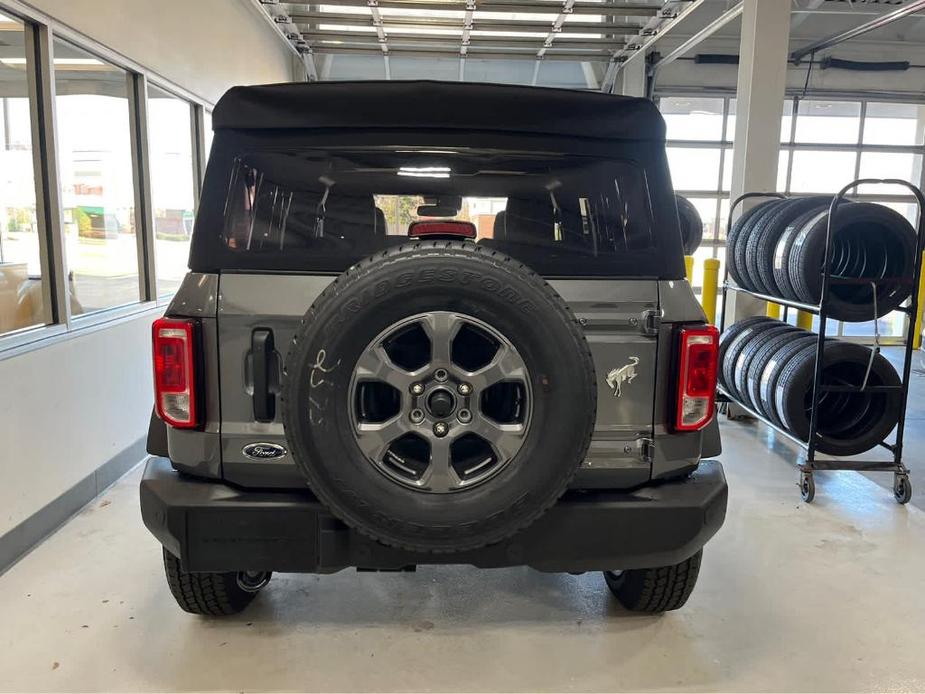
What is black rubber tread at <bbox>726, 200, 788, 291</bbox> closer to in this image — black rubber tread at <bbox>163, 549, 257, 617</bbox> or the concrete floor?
the concrete floor

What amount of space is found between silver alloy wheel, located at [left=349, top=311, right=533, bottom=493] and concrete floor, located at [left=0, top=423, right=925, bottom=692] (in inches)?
30.7

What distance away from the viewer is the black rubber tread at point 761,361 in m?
4.32

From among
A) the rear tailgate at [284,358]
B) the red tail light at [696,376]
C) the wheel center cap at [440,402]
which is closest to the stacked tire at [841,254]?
the red tail light at [696,376]

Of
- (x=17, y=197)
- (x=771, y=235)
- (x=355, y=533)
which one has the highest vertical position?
(x=17, y=197)

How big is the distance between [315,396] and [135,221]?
11.6ft

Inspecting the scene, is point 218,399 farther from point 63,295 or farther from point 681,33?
point 681,33

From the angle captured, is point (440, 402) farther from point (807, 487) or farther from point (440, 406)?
point (807, 487)

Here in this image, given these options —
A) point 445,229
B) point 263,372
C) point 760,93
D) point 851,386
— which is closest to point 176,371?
point 263,372

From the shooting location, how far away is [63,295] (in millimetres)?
3385

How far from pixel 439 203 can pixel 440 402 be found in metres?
0.65

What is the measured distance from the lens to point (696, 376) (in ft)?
6.49

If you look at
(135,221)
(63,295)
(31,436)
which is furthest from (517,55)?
(31,436)

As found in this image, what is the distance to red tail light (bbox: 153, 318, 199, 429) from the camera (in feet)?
6.18

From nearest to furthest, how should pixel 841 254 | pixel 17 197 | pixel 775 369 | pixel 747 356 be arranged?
pixel 17 197, pixel 775 369, pixel 841 254, pixel 747 356
